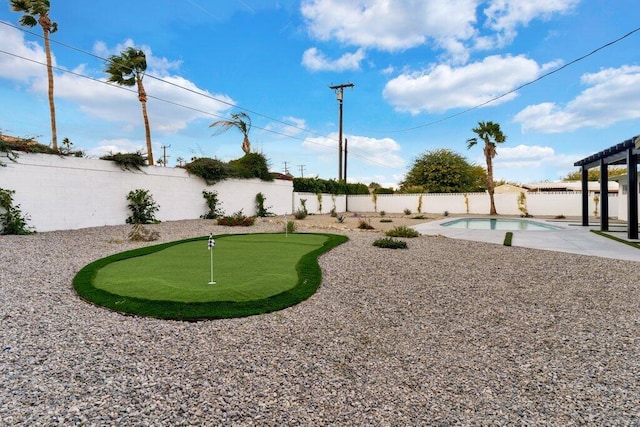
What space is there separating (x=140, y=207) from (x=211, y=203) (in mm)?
3599

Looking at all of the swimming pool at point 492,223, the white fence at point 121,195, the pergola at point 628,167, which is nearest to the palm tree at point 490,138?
the white fence at point 121,195

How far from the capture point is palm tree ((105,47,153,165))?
14137mm

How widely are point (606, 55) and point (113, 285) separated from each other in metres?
14.1

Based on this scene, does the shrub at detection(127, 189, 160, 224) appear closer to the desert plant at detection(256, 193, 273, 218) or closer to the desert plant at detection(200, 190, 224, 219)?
the desert plant at detection(200, 190, 224, 219)

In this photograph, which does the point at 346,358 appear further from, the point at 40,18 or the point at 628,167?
the point at 40,18

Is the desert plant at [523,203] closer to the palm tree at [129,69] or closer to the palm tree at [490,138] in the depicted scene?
the palm tree at [490,138]

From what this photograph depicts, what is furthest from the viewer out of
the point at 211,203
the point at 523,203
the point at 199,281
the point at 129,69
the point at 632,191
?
the point at 523,203

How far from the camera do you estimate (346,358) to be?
9.80ft

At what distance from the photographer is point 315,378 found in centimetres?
263

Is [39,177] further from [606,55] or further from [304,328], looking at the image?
[606,55]

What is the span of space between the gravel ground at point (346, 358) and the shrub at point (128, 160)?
24.6 feet

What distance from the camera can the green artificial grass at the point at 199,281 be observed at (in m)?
3.88

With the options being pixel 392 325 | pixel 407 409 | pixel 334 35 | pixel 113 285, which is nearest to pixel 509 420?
pixel 407 409

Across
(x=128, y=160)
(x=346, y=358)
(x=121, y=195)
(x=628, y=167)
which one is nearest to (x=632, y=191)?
(x=628, y=167)
